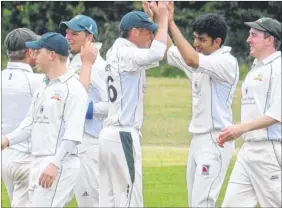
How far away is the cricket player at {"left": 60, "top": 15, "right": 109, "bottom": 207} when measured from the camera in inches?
456

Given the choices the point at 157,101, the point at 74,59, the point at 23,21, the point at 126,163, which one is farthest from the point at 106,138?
the point at 23,21

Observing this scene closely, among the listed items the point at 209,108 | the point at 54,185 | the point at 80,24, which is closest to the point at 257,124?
the point at 209,108

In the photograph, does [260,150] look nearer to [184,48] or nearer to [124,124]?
[184,48]

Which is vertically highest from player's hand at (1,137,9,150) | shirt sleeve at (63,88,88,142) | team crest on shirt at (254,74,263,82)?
team crest on shirt at (254,74,263,82)

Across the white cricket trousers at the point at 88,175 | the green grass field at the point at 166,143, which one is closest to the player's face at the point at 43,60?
the white cricket trousers at the point at 88,175

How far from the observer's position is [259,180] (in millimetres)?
9859

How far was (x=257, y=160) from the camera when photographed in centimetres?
986

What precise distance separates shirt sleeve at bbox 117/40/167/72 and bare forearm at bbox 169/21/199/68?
300mm

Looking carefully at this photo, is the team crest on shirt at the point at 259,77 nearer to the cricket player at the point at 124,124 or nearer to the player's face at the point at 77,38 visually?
the cricket player at the point at 124,124

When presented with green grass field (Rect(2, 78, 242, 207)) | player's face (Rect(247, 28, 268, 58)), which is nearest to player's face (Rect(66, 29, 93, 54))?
player's face (Rect(247, 28, 268, 58))

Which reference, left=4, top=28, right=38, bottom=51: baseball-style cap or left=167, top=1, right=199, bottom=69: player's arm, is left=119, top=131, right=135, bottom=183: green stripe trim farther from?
left=4, top=28, right=38, bottom=51: baseball-style cap

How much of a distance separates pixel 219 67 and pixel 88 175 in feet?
6.89

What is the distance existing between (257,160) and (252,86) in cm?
65

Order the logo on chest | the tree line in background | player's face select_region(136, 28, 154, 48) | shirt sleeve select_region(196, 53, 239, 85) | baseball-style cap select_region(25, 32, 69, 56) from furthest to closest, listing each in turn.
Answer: the tree line in background
player's face select_region(136, 28, 154, 48)
shirt sleeve select_region(196, 53, 239, 85)
baseball-style cap select_region(25, 32, 69, 56)
the logo on chest
